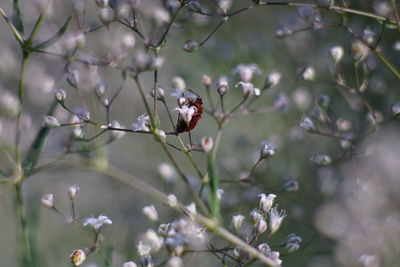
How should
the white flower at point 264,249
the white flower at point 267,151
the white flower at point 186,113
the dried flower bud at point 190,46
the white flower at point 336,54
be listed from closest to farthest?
the white flower at point 264,249 < the white flower at point 186,113 < the dried flower bud at point 190,46 < the white flower at point 267,151 < the white flower at point 336,54

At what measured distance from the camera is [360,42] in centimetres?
212

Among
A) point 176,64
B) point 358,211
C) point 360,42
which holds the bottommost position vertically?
point 176,64

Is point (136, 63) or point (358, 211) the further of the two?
point (358, 211)

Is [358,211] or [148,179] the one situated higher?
[358,211]

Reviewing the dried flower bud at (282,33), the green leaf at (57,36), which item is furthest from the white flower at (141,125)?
the dried flower bud at (282,33)

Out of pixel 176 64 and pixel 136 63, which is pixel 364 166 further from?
pixel 176 64

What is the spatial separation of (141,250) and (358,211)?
86cm

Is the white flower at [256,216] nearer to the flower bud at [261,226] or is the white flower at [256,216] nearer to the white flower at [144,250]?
the flower bud at [261,226]

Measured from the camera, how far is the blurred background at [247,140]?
80.5 inches

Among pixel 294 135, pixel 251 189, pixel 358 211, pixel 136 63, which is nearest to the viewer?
pixel 136 63

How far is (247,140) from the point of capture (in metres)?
3.35

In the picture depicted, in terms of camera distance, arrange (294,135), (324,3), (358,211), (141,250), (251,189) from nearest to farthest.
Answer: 1. (141,250)
2. (324,3)
3. (358,211)
4. (251,189)
5. (294,135)

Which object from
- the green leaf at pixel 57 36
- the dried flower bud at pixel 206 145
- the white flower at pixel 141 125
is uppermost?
the green leaf at pixel 57 36

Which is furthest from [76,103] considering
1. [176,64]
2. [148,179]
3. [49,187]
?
[176,64]
